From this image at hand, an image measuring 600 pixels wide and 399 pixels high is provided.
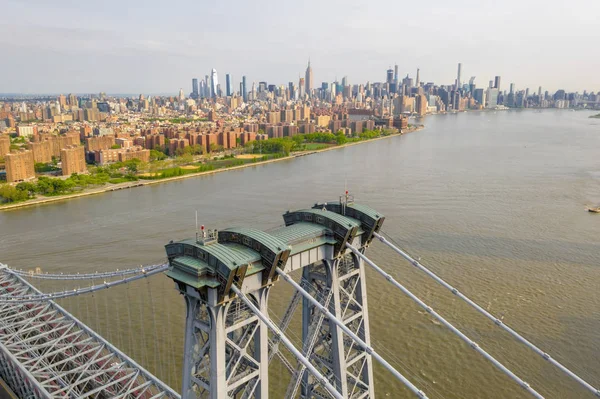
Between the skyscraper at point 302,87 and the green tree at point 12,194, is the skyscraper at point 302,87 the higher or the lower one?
the higher one

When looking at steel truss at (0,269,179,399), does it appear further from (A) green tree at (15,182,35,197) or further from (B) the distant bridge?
(A) green tree at (15,182,35,197)

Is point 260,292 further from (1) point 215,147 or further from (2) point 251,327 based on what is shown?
(1) point 215,147

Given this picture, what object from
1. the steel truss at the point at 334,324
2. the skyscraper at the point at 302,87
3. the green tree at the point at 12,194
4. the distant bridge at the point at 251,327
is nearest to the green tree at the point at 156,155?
the green tree at the point at 12,194

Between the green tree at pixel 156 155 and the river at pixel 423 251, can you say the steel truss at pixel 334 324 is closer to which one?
the river at pixel 423 251

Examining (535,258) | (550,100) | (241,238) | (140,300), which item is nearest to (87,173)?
(140,300)

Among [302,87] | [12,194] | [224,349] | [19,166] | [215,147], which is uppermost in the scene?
[302,87]

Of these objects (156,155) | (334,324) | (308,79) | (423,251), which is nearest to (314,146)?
(156,155)
